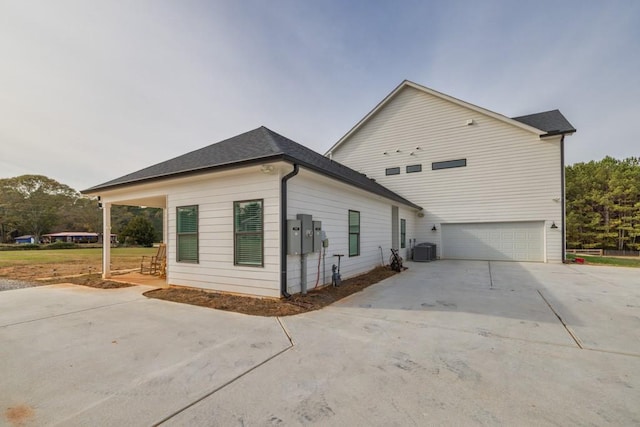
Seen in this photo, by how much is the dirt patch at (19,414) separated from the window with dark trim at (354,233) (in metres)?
6.71

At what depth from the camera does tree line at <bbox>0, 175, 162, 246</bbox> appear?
3066 cm


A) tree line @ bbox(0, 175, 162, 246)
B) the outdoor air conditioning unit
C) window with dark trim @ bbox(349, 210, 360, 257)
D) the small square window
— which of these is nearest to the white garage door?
the outdoor air conditioning unit

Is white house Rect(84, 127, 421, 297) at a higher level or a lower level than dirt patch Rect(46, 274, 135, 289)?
higher

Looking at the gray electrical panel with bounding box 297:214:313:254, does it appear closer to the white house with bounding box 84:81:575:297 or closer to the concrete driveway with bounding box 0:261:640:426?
the white house with bounding box 84:81:575:297

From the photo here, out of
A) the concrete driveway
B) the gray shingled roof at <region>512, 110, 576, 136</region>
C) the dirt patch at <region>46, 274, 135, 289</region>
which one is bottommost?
the dirt patch at <region>46, 274, 135, 289</region>

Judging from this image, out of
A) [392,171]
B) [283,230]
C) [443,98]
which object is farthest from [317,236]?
[443,98]

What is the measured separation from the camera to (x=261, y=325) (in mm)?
3953

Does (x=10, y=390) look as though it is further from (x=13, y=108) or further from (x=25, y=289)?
(x=13, y=108)

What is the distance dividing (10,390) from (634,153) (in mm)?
Answer: 35742

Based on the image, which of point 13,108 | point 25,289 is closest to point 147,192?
point 25,289

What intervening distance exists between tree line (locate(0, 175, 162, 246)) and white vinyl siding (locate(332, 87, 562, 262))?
2772 centimetres

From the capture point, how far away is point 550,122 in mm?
12492

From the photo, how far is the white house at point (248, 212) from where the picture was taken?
5.28 m

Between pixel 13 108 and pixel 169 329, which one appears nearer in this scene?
pixel 169 329
